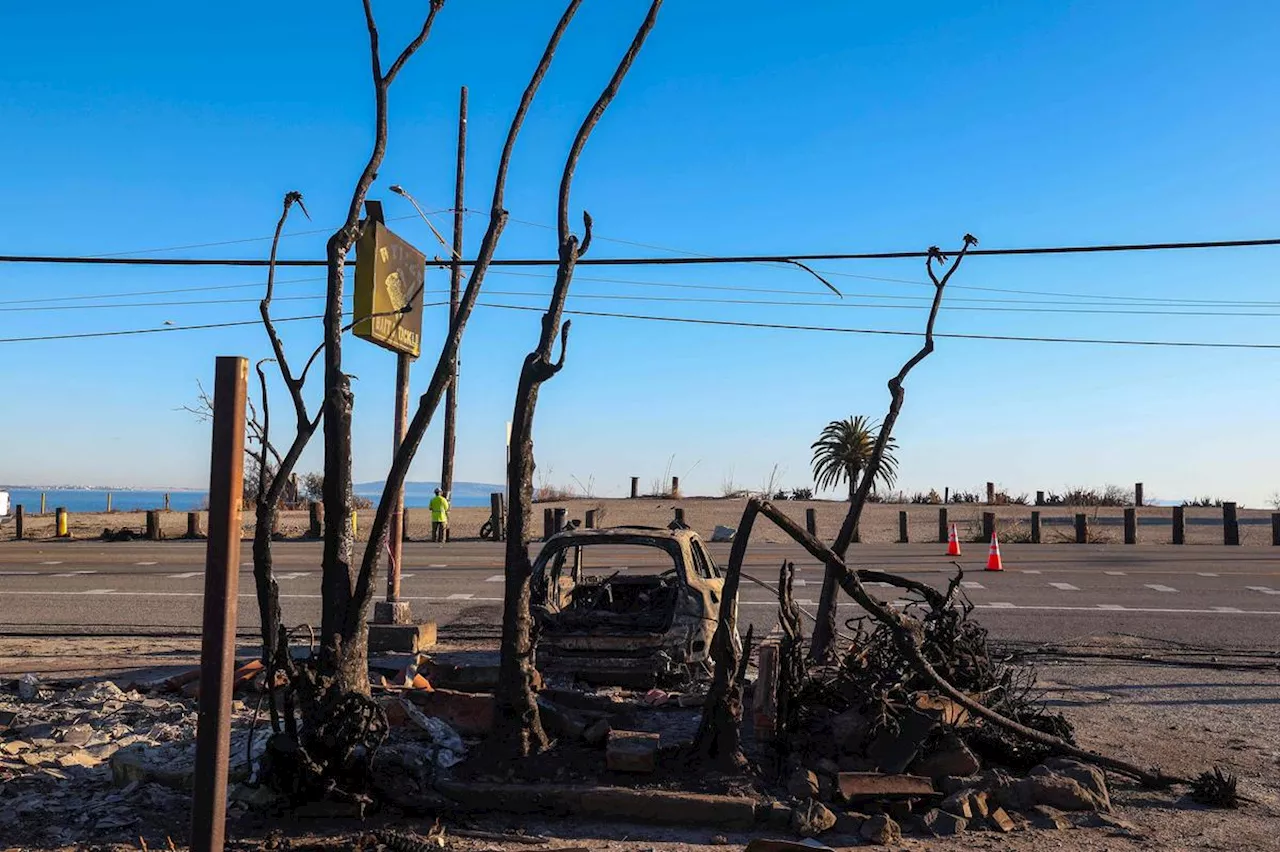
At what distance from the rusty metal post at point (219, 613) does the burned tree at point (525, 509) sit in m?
2.72

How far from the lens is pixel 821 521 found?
36844 mm

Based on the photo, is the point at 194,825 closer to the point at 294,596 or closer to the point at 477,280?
the point at 477,280

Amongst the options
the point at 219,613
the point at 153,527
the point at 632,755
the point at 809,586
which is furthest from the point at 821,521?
the point at 219,613

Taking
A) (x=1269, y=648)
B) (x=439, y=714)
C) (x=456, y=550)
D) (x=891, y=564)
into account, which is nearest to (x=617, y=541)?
(x=439, y=714)

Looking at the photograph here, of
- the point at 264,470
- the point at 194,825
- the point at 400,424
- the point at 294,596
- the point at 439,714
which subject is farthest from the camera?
the point at 294,596

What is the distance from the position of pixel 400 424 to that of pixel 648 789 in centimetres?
803

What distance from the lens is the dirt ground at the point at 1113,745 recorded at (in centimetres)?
564

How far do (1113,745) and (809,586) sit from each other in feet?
32.3

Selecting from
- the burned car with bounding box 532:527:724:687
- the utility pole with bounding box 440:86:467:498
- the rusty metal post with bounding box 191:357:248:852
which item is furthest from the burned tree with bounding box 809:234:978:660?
the utility pole with bounding box 440:86:467:498

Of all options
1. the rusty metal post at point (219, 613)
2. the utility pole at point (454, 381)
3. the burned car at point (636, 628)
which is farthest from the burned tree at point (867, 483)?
the utility pole at point (454, 381)

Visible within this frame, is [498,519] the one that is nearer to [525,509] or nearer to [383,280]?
[383,280]

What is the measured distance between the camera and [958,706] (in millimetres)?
6930

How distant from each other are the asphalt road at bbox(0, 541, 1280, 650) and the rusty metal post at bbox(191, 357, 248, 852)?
31.9 ft

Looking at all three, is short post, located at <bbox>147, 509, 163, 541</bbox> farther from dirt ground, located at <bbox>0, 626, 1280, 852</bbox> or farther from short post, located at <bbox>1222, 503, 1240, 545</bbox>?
short post, located at <bbox>1222, 503, 1240, 545</bbox>
